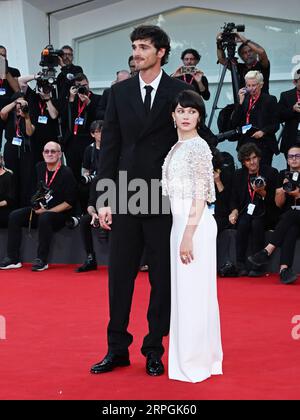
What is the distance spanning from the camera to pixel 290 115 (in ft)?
26.5

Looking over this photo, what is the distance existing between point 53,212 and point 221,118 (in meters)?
1.88

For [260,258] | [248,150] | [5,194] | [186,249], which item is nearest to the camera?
[186,249]

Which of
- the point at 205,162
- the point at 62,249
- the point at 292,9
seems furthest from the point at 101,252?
the point at 205,162

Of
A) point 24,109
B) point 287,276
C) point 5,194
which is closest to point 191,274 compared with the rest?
point 287,276

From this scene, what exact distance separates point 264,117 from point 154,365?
4.46 metres

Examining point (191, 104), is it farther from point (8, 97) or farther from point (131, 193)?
point (8, 97)

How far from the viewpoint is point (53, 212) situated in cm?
827

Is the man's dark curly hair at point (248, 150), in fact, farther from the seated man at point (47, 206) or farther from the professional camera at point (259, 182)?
the seated man at point (47, 206)

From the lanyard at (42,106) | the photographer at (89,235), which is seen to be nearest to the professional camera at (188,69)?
the photographer at (89,235)

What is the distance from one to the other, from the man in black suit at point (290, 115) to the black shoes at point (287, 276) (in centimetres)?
157

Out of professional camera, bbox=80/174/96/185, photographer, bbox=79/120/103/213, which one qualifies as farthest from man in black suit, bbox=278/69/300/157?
professional camera, bbox=80/174/96/185

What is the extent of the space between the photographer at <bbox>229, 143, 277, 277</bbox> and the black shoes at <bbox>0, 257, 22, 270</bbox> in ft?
6.95

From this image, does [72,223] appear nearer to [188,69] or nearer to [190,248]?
[188,69]

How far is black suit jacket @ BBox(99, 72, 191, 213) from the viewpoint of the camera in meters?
3.95
